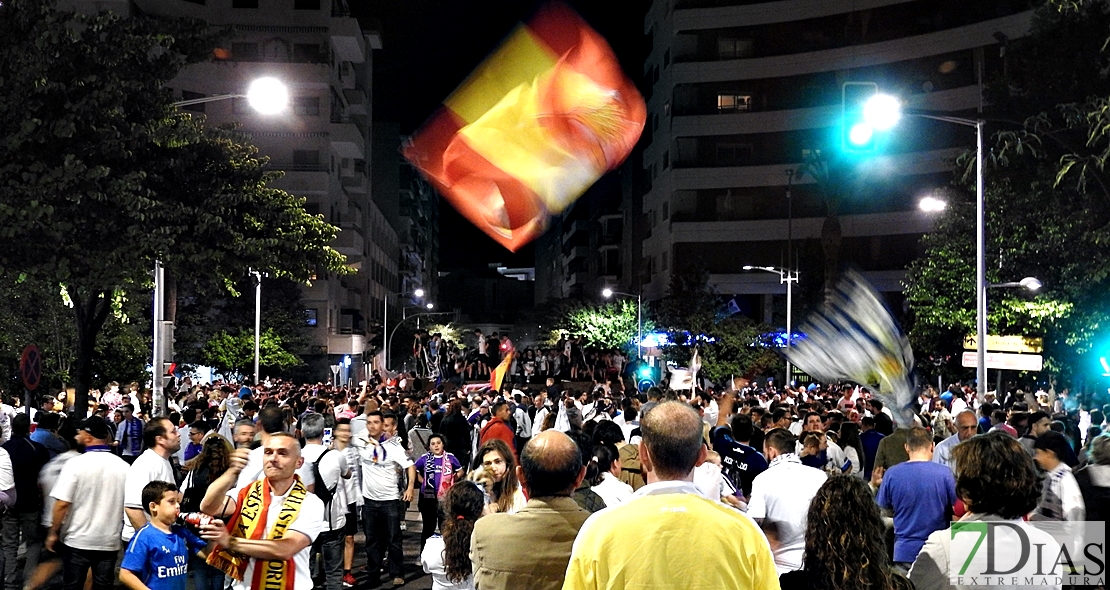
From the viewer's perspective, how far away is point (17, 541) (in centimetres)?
1101

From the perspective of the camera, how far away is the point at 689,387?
850 inches

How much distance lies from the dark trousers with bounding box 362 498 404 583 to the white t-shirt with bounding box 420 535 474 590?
5.74 meters

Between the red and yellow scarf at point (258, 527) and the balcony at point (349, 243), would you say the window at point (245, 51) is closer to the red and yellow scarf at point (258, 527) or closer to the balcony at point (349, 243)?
the balcony at point (349, 243)

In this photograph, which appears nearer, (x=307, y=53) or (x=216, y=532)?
(x=216, y=532)

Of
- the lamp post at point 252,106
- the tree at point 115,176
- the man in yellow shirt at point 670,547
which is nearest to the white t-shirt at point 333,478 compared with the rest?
the man in yellow shirt at point 670,547

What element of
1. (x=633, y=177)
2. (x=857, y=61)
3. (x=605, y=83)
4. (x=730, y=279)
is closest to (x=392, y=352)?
(x=633, y=177)

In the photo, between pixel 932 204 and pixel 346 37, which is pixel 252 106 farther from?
pixel 346 37

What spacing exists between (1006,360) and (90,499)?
63.3 feet

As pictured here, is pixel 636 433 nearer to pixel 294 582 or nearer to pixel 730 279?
pixel 294 582

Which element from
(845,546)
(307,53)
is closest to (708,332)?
(307,53)

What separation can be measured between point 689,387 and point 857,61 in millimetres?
47695

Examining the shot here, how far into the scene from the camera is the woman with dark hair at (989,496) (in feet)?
15.9

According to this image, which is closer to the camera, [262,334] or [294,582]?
[294,582]

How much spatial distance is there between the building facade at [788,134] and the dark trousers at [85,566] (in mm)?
53680
